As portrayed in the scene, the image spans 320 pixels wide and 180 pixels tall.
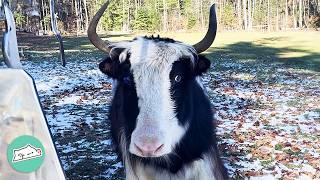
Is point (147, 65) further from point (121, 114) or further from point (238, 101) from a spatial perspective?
point (238, 101)

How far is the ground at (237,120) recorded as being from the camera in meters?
5.77

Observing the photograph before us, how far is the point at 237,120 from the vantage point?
8.63 m

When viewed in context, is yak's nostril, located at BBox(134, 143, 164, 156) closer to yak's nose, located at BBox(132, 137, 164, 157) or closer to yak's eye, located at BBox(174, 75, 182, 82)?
yak's nose, located at BBox(132, 137, 164, 157)

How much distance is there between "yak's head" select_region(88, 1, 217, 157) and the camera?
2.98m

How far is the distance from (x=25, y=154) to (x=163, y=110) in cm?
145

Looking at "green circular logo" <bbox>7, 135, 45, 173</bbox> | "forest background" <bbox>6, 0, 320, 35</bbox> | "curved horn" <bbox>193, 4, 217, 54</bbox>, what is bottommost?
"green circular logo" <bbox>7, 135, 45, 173</bbox>

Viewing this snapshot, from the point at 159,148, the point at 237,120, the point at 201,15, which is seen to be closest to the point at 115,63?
the point at 159,148

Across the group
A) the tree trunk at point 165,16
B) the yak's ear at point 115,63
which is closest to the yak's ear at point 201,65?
the yak's ear at point 115,63

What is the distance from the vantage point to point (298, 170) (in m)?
5.68

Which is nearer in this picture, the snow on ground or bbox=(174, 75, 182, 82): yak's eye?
bbox=(174, 75, 182, 82): yak's eye

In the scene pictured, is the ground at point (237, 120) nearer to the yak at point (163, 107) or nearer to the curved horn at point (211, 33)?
the yak at point (163, 107)

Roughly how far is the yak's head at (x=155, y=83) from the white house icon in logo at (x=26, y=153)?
1.05 meters

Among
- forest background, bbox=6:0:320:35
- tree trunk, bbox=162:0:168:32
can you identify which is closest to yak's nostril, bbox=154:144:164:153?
forest background, bbox=6:0:320:35

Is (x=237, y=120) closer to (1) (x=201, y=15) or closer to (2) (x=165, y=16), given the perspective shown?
(1) (x=201, y=15)
